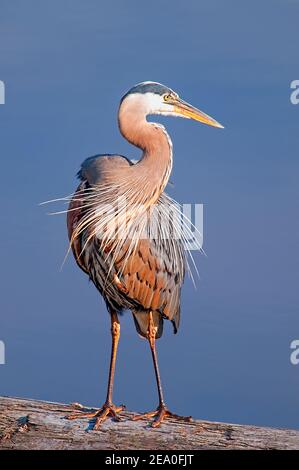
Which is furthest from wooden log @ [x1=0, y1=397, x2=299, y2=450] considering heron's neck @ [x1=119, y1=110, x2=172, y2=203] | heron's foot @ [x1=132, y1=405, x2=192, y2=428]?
heron's neck @ [x1=119, y1=110, x2=172, y2=203]

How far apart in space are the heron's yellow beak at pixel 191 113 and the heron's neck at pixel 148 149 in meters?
0.20

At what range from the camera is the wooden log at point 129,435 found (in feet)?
23.8

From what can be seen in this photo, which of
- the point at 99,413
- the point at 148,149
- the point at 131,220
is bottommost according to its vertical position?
the point at 99,413

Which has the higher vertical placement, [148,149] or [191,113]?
[191,113]

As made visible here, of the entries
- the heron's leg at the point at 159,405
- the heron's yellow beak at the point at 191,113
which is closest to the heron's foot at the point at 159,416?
the heron's leg at the point at 159,405

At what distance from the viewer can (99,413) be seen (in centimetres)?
756

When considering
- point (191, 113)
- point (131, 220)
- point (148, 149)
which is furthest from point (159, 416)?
point (191, 113)

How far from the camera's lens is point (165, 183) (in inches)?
308

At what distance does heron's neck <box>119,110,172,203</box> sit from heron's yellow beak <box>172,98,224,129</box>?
0.20 meters

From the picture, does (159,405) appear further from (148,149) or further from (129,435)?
(148,149)

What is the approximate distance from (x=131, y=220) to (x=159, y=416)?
4.41 ft

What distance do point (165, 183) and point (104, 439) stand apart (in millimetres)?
1815
